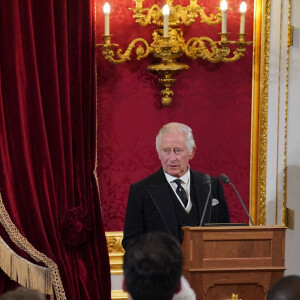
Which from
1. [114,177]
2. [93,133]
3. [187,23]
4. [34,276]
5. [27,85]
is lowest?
[34,276]

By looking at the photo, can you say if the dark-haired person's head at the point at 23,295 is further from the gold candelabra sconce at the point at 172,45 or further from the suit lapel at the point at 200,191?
the gold candelabra sconce at the point at 172,45

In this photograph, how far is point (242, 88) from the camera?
185 inches

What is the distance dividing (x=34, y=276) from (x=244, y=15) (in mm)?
1850

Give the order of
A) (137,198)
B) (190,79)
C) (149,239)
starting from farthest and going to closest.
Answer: (190,79), (137,198), (149,239)

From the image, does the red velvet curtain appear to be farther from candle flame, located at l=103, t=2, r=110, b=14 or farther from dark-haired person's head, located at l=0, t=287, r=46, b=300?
dark-haired person's head, located at l=0, t=287, r=46, b=300

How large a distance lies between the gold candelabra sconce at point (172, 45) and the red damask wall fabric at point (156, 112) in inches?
2.2

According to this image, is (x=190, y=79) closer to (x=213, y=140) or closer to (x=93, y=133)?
(x=213, y=140)

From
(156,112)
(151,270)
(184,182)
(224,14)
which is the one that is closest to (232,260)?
(184,182)

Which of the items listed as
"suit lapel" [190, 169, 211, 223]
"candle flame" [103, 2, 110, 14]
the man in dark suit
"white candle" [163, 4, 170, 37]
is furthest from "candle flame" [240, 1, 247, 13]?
"suit lapel" [190, 169, 211, 223]

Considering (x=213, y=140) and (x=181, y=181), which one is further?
(x=213, y=140)

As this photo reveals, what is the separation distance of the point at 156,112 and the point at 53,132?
656 mm

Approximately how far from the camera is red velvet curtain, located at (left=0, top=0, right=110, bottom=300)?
14.0ft

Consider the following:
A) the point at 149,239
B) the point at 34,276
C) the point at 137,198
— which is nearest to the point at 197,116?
the point at 137,198

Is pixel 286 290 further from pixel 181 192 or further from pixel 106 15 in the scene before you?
pixel 106 15
